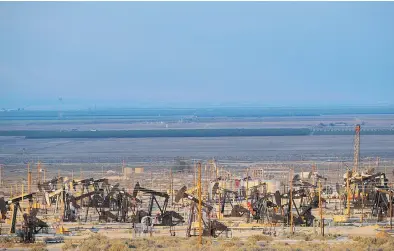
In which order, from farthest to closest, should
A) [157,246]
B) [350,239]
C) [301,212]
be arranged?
[301,212] → [350,239] → [157,246]

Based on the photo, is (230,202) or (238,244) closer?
(238,244)

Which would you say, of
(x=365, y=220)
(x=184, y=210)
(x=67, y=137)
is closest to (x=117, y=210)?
(x=184, y=210)

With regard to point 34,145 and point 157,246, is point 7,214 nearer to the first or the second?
point 157,246

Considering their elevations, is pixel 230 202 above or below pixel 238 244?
below

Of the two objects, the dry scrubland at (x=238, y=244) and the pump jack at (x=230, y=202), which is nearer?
the dry scrubland at (x=238, y=244)

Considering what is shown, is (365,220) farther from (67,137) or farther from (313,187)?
(67,137)

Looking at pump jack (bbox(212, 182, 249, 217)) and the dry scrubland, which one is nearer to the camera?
the dry scrubland

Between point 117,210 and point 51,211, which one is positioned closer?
point 117,210

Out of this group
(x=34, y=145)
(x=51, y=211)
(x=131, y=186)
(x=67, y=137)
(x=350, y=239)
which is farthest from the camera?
(x=67, y=137)

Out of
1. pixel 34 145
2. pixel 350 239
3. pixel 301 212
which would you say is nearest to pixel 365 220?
pixel 301 212
